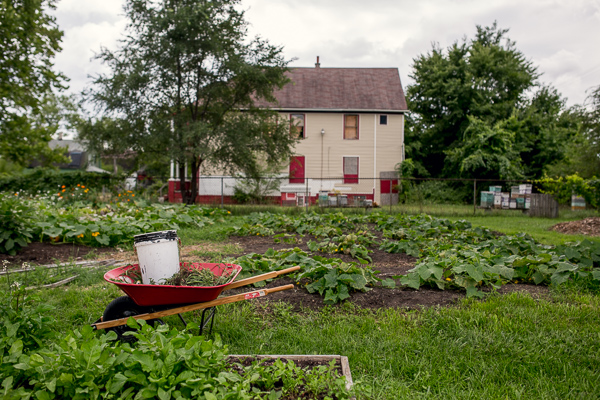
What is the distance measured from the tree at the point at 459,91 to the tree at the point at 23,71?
20489 mm

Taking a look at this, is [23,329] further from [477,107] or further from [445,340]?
[477,107]

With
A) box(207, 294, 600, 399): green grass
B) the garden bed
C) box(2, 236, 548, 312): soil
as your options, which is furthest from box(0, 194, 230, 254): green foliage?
the garden bed

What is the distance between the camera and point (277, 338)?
328 centimetres

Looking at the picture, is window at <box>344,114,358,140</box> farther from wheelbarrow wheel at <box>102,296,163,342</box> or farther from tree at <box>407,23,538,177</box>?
wheelbarrow wheel at <box>102,296,163,342</box>

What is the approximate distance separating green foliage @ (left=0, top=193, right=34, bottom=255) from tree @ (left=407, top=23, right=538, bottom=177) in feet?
72.6

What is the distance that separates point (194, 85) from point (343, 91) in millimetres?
10929

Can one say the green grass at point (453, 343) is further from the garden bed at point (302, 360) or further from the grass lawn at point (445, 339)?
the garden bed at point (302, 360)

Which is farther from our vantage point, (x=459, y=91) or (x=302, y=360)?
(x=459, y=91)

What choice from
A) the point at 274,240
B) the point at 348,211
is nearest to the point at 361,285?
the point at 274,240

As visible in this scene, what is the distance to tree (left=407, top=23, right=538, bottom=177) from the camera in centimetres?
2478

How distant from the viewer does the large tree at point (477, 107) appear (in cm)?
2347

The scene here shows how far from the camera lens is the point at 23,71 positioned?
1714cm

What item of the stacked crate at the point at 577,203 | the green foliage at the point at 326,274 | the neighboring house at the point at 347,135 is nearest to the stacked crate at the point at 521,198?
the stacked crate at the point at 577,203

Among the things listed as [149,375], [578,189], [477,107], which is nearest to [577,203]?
[578,189]
